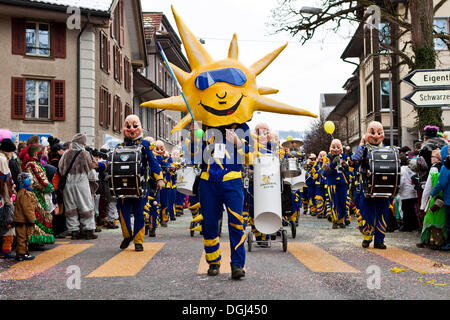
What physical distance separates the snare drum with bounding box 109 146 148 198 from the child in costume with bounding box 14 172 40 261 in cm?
122

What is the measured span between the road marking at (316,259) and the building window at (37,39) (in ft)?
56.9

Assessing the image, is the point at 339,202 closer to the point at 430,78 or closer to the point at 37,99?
the point at 430,78

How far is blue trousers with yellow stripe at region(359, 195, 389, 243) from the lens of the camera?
9.52 meters

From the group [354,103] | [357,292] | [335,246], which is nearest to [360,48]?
[354,103]

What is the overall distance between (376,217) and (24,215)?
5.34 metres

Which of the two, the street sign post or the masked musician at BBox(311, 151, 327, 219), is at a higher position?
the street sign post

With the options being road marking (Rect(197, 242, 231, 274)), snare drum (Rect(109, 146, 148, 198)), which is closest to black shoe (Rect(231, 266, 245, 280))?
road marking (Rect(197, 242, 231, 274))

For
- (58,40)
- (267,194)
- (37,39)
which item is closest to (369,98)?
(58,40)

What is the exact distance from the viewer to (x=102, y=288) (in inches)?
236

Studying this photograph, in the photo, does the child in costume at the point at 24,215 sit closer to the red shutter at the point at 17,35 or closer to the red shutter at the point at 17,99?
the red shutter at the point at 17,99

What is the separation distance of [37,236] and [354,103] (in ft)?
133

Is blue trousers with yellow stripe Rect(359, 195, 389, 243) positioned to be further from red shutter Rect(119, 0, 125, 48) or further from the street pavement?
red shutter Rect(119, 0, 125, 48)

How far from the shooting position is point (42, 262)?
8258mm

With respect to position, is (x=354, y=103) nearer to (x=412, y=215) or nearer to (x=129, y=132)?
(x=412, y=215)
